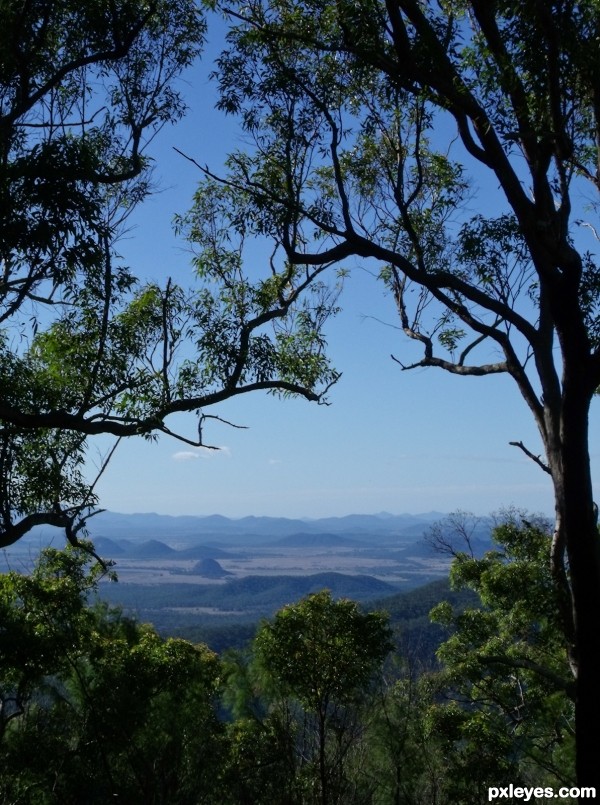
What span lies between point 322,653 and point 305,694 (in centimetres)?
55

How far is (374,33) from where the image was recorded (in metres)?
5.39

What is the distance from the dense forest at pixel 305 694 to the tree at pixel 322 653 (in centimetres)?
2

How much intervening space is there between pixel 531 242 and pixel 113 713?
6928 mm

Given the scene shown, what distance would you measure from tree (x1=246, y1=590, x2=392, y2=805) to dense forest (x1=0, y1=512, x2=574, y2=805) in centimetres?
2

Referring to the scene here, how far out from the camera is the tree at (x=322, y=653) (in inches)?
340

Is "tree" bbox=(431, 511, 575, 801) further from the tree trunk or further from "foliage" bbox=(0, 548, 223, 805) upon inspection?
"foliage" bbox=(0, 548, 223, 805)

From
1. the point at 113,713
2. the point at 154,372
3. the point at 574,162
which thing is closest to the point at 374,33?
the point at 574,162

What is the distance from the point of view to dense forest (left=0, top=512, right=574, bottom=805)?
7.52m

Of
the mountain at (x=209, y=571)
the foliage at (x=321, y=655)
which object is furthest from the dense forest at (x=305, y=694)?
the mountain at (x=209, y=571)

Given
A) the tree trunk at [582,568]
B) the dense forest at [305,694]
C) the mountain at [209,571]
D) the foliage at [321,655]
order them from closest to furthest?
the tree trunk at [582,568]
the dense forest at [305,694]
the foliage at [321,655]
the mountain at [209,571]

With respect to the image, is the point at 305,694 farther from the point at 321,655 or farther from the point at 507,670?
the point at 507,670

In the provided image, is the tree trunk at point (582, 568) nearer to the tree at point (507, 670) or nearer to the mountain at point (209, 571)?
the tree at point (507, 670)

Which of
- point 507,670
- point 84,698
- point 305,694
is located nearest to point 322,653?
point 305,694

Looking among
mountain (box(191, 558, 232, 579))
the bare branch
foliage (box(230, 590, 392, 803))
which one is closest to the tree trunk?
the bare branch
